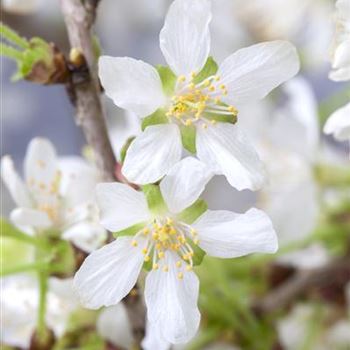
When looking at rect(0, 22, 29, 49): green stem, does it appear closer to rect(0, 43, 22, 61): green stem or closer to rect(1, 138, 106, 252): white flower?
rect(0, 43, 22, 61): green stem

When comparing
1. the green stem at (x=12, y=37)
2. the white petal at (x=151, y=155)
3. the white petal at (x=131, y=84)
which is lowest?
the white petal at (x=151, y=155)

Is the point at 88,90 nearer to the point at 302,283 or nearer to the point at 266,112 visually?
the point at 302,283

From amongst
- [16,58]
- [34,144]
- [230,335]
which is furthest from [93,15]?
[230,335]

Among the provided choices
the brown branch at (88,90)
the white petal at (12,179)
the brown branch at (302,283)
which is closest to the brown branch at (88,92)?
the brown branch at (88,90)

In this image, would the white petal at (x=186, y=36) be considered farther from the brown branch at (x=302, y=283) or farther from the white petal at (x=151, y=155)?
the brown branch at (x=302, y=283)

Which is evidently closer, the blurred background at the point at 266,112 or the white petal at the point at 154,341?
the white petal at the point at 154,341

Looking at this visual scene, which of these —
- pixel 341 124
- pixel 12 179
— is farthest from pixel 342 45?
pixel 12 179
